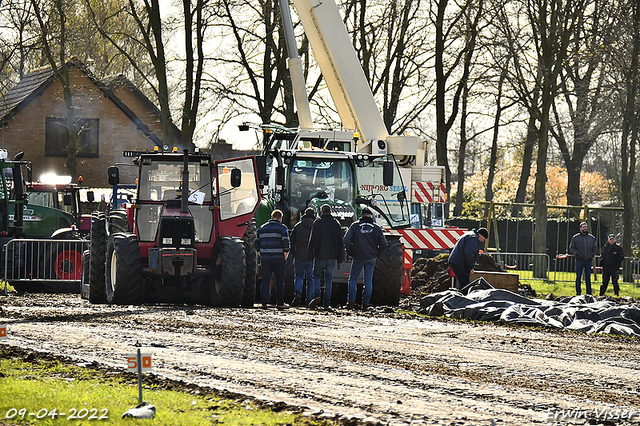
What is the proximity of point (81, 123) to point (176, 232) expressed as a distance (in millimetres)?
31219

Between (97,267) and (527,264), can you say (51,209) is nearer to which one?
(97,267)

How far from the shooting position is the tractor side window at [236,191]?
17.3m

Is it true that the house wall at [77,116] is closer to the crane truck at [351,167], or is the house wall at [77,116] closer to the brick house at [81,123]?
the brick house at [81,123]

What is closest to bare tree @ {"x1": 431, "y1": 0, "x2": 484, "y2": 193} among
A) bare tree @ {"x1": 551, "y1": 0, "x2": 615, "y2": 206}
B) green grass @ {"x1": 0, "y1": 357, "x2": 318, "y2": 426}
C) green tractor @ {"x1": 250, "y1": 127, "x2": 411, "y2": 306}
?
bare tree @ {"x1": 551, "y1": 0, "x2": 615, "y2": 206}

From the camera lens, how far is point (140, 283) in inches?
620

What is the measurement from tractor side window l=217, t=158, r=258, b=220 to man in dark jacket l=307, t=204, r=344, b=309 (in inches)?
61.5

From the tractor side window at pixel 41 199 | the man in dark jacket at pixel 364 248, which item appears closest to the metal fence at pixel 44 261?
the tractor side window at pixel 41 199

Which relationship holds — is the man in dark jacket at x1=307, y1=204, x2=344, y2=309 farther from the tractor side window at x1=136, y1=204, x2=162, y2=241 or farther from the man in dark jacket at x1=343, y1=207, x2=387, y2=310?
the tractor side window at x1=136, y1=204, x2=162, y2=241

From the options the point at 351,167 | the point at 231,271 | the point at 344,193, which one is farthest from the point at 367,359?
the point at 351,167

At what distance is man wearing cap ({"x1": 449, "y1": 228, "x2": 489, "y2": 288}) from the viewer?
735 inches

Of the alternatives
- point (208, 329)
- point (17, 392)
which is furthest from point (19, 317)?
point (17, 392)

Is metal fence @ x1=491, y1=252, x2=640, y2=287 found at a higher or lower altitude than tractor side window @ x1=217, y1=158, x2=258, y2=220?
lower

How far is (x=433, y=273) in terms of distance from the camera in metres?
23.0

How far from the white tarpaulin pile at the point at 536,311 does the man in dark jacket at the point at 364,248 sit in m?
1.09
